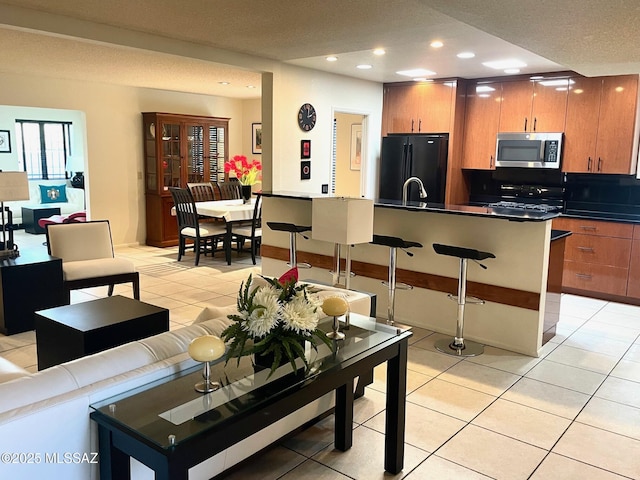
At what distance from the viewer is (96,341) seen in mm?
2818

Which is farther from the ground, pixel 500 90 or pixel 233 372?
pixel 500 90

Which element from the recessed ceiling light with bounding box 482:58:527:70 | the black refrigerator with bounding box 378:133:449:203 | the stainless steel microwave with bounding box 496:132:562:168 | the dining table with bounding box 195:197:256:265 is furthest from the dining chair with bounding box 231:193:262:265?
the recessed ceiling light with bounding box 482:58:527:70

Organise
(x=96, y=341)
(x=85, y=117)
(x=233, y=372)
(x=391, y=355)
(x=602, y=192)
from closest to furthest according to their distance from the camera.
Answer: (x=233, y=372)
(x=391, y=355)
(x=96, y=341)
(x=602, y=192)
(x=85, y=117)

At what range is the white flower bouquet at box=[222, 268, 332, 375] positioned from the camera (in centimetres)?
188

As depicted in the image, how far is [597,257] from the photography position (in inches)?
220

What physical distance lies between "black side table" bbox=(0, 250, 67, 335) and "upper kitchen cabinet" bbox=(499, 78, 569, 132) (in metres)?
5.15

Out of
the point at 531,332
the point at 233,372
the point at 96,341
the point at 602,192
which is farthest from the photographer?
the point at 602,192

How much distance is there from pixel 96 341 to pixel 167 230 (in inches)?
221

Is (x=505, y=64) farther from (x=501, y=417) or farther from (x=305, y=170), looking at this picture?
(x=501, y=417)

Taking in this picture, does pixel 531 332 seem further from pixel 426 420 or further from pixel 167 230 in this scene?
pixel 167 230

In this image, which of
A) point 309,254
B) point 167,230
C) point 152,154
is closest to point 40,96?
point 152,154

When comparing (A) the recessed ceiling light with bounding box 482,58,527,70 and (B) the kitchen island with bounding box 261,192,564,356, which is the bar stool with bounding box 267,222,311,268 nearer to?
(B) the kitchen island with bounding box 261,192,564,356

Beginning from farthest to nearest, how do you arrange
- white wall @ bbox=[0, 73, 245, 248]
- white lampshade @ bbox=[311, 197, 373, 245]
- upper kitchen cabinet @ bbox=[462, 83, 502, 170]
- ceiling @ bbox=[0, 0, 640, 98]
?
white wall @ bbox=[0, 73, 245, 248] < upper kitchen cabinet @ bbox=[462, 83, 502, 170] < white lampshade @ bbox=[311, 197, 373, 245] < ceiling @ bbox=[0, 0, 640, 98]

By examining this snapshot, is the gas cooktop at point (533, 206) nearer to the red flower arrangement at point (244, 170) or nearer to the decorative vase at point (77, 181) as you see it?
the red flower arrangement at point (244, 170)
